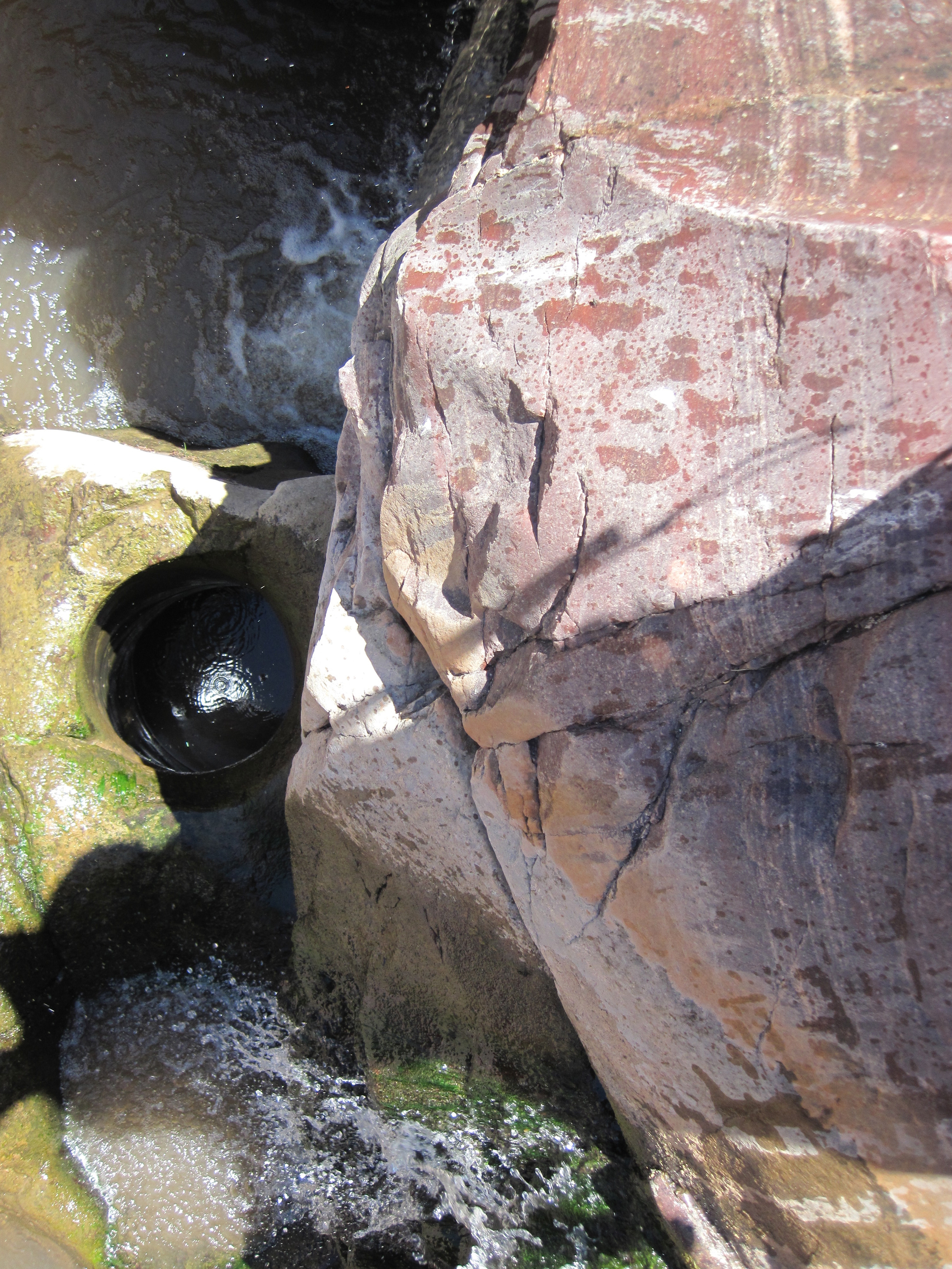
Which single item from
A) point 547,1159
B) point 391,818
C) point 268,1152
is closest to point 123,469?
point 391,818

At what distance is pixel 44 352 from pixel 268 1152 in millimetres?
4079

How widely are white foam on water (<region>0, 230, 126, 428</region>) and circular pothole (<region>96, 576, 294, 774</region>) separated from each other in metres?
1.21

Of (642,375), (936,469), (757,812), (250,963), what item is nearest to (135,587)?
(250,963)

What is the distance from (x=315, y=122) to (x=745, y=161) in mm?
3365

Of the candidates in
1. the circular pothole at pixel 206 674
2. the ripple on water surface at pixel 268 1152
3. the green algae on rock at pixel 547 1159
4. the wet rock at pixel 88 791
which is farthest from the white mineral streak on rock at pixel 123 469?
the green algae on rock at pixel 547 1159

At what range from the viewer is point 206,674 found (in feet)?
12.8

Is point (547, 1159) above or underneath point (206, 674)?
underneath

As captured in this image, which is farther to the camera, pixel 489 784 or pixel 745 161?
pixel 489 784

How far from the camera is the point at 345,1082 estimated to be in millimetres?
2850

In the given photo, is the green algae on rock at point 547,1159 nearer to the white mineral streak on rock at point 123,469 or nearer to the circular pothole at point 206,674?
the circular pothole at point 206,674

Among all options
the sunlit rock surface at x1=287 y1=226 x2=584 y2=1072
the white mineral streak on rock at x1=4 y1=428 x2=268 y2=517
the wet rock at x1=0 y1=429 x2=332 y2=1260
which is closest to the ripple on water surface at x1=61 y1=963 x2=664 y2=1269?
the wet rock at x1=0 y1=429 x2=332 y2=1260

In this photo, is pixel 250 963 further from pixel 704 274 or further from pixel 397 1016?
pixel 704 274

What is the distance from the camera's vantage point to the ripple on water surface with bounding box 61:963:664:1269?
100.0 inches

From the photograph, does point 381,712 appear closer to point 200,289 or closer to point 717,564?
point 717,564
